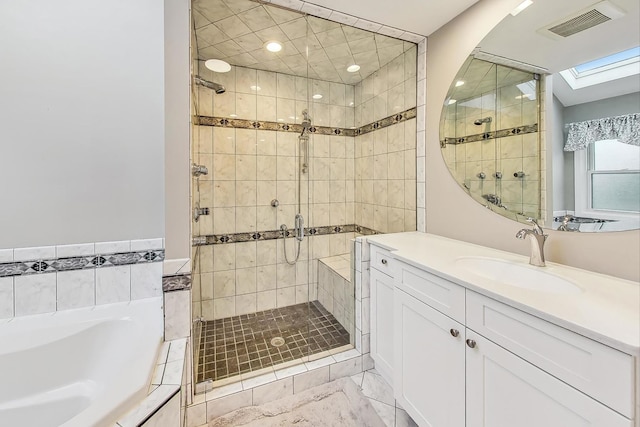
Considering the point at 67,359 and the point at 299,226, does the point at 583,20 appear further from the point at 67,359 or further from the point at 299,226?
the point at 67,359

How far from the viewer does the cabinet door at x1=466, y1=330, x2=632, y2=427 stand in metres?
0.72

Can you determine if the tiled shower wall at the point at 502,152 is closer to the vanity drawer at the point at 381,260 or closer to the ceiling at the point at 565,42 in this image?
the ceiling at the point at 565,42

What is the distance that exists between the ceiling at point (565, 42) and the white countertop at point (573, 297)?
2.53 ft

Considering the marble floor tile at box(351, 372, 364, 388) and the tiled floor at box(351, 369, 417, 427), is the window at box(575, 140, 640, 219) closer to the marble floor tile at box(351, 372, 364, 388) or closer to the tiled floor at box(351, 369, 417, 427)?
the tiled floor at box(351, 369, 417, 427)

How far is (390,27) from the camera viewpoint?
6.14 feet

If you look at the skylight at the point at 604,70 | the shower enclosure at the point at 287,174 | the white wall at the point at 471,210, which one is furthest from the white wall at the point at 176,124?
the skylight at the point at 604,70

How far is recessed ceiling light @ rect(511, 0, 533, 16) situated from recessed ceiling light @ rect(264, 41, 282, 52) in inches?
60.6

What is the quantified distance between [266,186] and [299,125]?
0.70 meters

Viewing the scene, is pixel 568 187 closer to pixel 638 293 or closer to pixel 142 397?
pixel 638 293

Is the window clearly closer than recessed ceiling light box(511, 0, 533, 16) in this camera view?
Yes

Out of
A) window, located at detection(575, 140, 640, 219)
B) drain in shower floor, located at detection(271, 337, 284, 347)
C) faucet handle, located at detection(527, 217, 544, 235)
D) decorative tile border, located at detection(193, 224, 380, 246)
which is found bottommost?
drain in shower floor, located at detection(271, 337, 284, 347)

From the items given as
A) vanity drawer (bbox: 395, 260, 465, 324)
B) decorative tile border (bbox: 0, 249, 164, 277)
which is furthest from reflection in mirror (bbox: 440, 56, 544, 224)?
decorative tile border (bbox: 0, 249, 164, 277)

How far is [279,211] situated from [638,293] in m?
2.30

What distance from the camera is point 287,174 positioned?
8.69ft
